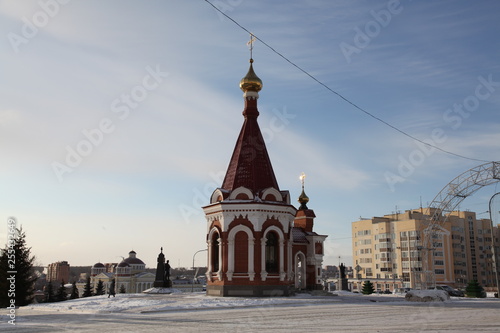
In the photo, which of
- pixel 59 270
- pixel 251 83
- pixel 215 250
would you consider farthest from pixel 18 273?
pixel 59 270

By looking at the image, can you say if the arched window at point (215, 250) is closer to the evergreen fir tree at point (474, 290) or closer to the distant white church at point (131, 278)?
the evergreen fir tree at point (474, 290)

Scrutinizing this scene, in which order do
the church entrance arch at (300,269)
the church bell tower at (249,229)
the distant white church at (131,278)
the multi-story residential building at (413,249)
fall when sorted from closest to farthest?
the church bell tower at (249,229)
the church entrance arch at (300,269)
the multi-story residential building at (413,249)
the distant white church at (131,278)

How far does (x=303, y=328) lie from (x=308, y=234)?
871 inches

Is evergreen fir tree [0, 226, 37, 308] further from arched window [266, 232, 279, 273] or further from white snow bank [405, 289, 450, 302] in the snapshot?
white snow bank [405, 289, 450, 302]

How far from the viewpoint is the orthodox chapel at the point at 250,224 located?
2555 cm

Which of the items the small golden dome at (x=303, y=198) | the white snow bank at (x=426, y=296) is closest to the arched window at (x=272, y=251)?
the white snow bank at (x=426, y=296)

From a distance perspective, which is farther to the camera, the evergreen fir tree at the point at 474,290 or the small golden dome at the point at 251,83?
the evergreen fir tree at the point at 474,290

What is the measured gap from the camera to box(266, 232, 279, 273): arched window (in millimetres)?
26641

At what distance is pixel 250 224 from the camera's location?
26078mm

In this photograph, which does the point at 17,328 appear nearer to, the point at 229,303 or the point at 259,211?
the point at 229,303

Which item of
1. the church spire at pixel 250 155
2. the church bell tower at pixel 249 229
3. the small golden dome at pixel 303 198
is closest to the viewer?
the church bell tower at pixel 249 229

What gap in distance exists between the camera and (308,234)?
112ft

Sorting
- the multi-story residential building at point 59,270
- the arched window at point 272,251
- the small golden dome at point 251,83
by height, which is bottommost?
the multi-story residential building at point 59,270

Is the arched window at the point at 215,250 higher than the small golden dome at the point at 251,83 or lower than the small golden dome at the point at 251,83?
lower
